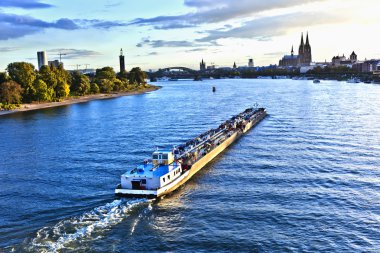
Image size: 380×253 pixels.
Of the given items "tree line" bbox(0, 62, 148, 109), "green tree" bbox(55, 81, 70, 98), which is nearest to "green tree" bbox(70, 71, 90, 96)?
"tree line" bbox(0, 62, 148, 109)

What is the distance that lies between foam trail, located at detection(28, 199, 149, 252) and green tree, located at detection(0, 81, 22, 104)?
81952mm

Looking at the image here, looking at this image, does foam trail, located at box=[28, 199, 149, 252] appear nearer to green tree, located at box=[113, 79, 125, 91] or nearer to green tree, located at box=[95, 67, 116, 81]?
green tree, located at box=[113, 79, 125, 91]

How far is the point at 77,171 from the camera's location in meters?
37.3

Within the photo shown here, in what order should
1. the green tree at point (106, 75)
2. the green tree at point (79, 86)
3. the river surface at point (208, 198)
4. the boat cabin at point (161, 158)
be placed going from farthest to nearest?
the green tree at point (106, 75), the green tree at point (79, 86), the boat cabin at point (161, 158), the river surface at point (208, 198)

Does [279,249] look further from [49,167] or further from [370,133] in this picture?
A: [370,133]

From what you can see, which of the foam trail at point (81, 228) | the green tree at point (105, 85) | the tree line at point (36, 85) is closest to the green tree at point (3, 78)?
the tree line at point (36, 85)

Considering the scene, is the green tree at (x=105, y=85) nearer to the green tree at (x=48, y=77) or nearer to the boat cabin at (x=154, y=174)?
the green tree at (x=48, y=77)

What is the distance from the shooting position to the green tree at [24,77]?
355 feet

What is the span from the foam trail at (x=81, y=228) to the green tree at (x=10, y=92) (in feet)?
269

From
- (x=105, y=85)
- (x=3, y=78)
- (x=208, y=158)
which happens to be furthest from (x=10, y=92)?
(x=208, y=158)

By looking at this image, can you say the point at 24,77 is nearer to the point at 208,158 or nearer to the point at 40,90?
the point at 40,90

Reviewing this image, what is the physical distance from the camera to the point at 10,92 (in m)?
99.9

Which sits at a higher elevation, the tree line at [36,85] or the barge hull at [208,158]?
the tree line at [36,85]

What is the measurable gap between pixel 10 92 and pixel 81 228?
3375 inches
